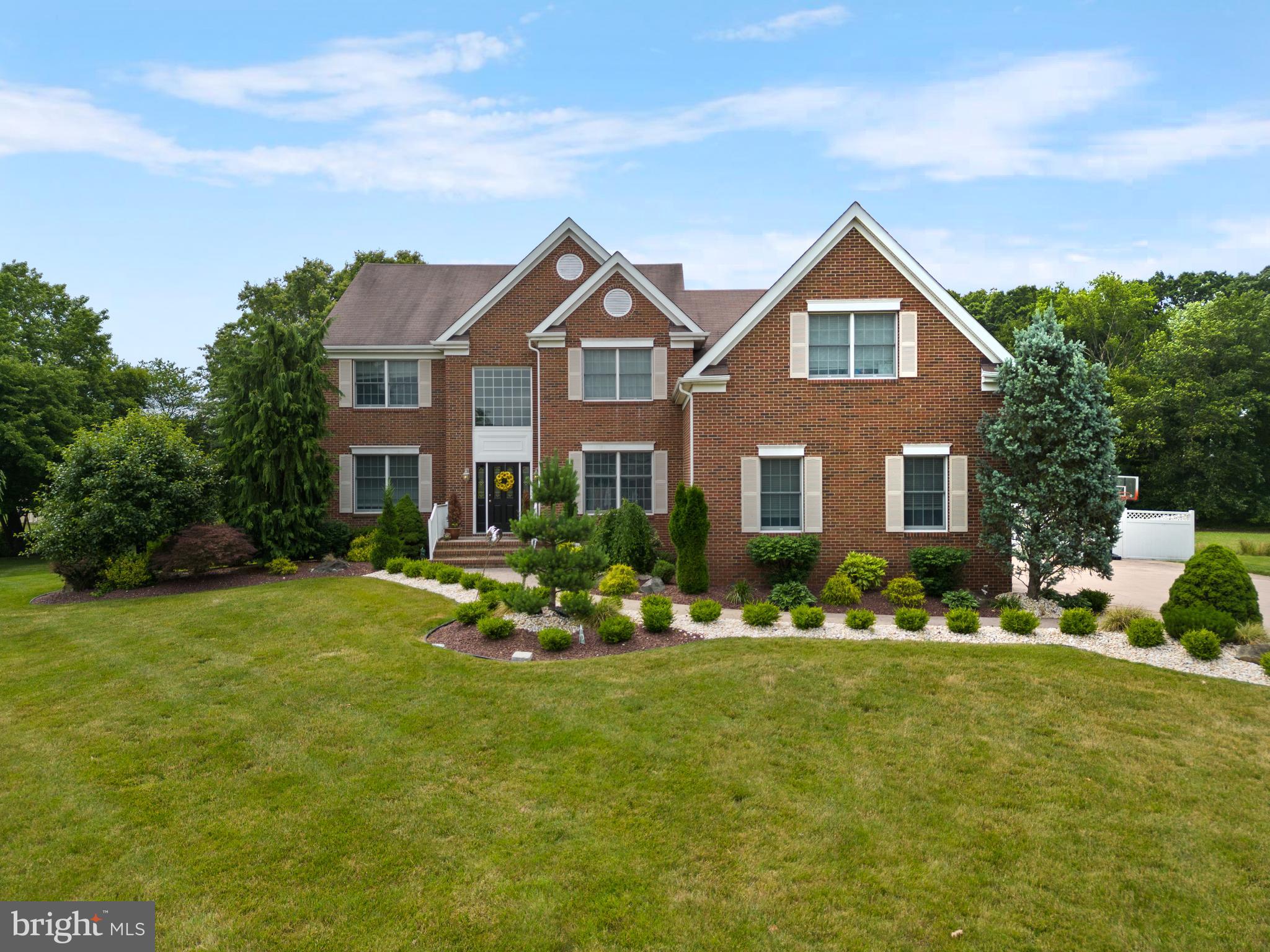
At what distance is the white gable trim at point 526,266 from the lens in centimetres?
2028

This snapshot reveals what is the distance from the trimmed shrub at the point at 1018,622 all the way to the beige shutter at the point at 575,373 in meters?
12.1

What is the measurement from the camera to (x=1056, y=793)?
6.14 metres

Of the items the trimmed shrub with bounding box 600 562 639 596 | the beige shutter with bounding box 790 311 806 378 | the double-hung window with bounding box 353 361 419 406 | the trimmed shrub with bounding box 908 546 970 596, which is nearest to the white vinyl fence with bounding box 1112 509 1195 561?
the trimmed shrub with bounding box 908 546 970 596

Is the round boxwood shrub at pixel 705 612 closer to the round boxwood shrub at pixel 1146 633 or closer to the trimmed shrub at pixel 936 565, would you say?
the trimmed shrub at pixel 936 565

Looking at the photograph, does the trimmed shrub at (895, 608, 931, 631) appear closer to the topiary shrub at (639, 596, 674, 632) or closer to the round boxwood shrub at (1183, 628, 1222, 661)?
the round boxwood shrub at (1183, 628, 1222, 661)

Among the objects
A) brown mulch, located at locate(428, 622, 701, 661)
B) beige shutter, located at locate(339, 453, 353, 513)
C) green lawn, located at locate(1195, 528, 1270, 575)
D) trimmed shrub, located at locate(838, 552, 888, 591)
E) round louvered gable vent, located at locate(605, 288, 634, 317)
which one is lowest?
green lawn, located at locate(1195, 528, 1270, 575)

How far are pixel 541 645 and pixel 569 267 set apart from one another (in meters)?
13.8

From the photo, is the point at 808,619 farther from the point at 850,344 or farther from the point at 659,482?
the point at 659,482

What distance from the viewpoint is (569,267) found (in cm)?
2070

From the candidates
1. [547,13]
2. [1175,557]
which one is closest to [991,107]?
[547,13]

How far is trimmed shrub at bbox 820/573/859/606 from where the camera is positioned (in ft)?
42.4

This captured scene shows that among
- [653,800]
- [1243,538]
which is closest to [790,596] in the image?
[653,800]

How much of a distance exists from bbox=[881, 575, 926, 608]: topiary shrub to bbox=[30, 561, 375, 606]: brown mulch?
500 inches

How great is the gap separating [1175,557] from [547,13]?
86.1 feet
